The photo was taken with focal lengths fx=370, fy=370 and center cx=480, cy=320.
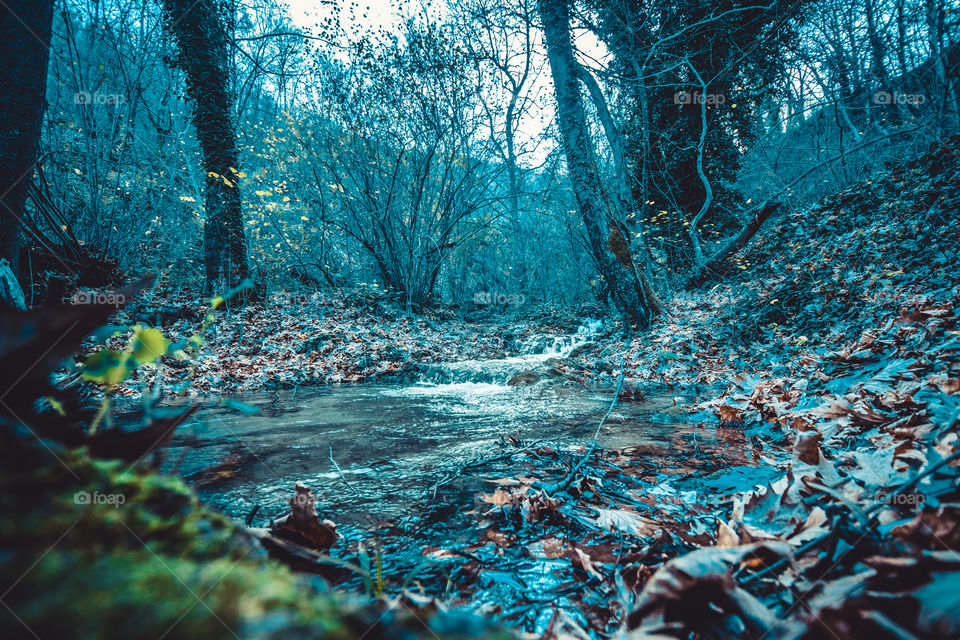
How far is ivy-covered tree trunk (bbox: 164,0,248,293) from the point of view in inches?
324

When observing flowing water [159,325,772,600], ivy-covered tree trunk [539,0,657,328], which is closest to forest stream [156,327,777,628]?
flowing water [159,325,772,600]

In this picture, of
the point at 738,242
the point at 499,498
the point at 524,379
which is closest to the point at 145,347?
the point at 499,498

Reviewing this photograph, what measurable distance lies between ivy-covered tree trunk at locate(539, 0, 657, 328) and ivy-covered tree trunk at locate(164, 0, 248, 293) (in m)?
7.34

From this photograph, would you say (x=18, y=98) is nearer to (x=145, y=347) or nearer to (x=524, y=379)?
(x=145, y=347)

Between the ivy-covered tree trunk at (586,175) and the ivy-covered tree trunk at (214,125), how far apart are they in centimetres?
734

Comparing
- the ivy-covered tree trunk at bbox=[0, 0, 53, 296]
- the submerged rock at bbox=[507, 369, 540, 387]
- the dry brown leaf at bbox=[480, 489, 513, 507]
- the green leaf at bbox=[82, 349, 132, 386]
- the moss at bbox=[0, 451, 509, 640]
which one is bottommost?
the submerged rock at bbox=[507, 369, 540, 387]

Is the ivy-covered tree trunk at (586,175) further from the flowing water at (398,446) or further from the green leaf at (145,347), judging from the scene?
the green leaf at (145,347)

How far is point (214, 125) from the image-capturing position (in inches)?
336

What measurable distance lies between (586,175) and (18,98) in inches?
298

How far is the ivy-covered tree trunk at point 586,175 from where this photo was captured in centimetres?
716

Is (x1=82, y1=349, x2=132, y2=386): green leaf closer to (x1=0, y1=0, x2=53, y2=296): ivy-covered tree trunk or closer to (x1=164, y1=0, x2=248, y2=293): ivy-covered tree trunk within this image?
(x1=0, y1=0, x2=53, y2=296): ivy-covered tree trunk

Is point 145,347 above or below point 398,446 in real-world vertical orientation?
above

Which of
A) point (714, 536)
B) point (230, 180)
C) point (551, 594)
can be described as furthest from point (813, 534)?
point (230, 180)

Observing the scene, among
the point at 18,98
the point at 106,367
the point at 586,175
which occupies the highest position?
the point at 18,98
